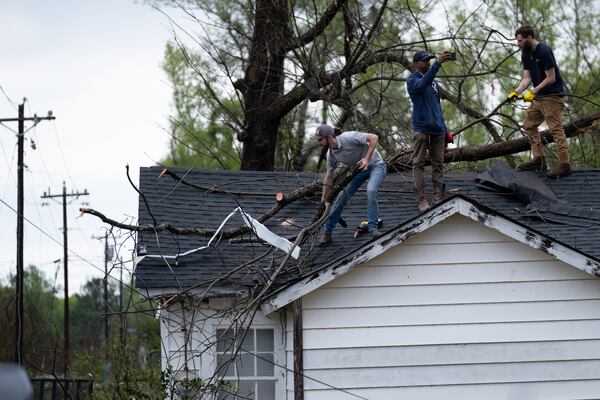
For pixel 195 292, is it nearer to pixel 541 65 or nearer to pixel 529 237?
pixel 529 237

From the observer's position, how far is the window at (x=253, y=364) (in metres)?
9.94

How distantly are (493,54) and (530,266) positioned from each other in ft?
52.3

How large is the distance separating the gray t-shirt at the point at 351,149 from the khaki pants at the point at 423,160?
0.64 meters

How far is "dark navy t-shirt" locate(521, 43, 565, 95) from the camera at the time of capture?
11.5 m

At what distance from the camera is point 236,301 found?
963 cm

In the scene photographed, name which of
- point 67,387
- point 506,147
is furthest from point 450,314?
point 506,147

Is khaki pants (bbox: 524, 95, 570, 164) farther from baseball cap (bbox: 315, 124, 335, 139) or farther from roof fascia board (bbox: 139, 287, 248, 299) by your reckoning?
roof fascia board (bbox: 139, 287, 248, 299)

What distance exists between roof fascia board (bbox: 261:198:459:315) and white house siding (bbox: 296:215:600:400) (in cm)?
27

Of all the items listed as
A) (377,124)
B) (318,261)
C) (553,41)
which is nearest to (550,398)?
(318,261)

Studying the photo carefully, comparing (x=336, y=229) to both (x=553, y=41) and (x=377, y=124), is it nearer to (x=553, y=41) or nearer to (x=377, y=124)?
(x=377, y=124)

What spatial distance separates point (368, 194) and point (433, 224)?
974 millimetres

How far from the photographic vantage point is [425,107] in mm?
10438

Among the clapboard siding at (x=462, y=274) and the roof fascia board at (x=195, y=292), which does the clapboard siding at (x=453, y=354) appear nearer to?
the clapboard siding at (x=462, y=274)

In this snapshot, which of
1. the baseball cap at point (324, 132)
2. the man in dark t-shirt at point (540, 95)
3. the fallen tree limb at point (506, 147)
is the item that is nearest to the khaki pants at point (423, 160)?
the man in dark t-shirt at point (540, 95)
